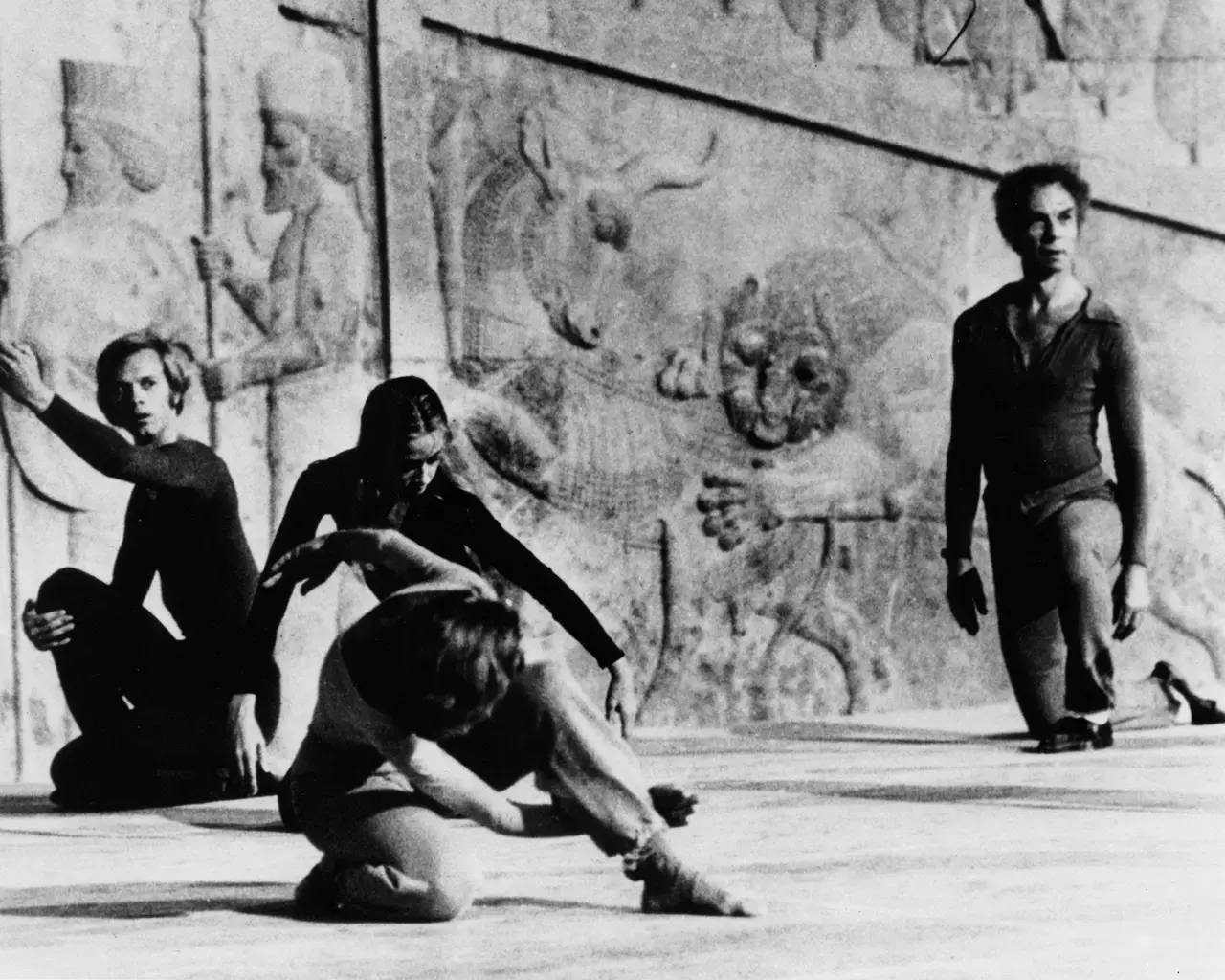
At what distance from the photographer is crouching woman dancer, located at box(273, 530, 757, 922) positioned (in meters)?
4.04

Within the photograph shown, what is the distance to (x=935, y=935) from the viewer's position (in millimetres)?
4090

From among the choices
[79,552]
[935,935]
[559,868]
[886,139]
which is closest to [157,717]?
[79,552]

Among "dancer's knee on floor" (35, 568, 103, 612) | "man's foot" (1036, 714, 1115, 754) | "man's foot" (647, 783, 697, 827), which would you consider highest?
"dancer's knee on floor" (35, 568, 103, 612)

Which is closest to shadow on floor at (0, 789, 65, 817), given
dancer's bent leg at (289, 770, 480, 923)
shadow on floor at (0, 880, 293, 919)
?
shadow on floor at (0, 880, 293, 919)

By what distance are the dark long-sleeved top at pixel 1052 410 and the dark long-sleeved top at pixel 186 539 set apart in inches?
92.2

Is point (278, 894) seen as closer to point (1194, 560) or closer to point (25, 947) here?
point (25, 947)

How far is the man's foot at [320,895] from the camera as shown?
4375 millimetres

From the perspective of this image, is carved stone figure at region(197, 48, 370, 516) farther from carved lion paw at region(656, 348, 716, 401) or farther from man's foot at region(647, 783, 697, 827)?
man's foot at region(647, 783, 697, 827)

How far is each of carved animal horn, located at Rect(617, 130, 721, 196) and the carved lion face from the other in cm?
44

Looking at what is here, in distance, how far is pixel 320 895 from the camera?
4.45m

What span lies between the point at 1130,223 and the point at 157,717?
477 centimetres

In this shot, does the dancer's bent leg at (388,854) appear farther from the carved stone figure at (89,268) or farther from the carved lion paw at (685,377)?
the carved lion paw at (685,377)

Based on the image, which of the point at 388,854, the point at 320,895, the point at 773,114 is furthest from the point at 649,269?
the point at 388,854

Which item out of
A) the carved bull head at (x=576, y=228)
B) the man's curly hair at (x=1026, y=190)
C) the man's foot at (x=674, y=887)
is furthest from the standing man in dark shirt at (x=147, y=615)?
the man's curly hair at (x=1026, y=190)
